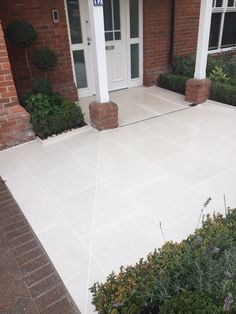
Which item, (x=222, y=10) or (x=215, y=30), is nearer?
(x=222, y=10)

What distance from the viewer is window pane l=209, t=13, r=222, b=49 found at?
7.27 metres

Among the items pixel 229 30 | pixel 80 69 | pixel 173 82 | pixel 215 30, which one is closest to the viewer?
pixel 80 69

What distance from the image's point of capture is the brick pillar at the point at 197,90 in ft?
18.1

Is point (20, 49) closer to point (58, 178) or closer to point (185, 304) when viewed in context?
point (58, 178)

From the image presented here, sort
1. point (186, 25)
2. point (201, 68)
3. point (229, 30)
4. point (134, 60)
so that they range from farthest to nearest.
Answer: point (229, 30) → point (186, 25) → point (134, 60) → point (201, 68)

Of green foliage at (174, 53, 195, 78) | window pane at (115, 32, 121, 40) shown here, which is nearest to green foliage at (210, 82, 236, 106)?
green foliage at (174, 53, 195, 78)

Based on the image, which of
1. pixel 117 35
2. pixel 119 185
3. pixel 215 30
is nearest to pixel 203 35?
pixel 117 35

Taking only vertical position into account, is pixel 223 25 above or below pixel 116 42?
above

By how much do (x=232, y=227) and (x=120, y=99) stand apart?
4.34 metres

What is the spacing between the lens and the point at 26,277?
229cm

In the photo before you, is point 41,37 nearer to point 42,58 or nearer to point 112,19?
point 42,58

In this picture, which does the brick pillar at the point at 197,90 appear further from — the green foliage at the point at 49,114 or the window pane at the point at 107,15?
the green foliage at the point at 49,114

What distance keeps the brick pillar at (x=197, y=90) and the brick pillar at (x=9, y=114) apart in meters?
3.18

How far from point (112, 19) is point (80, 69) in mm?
1212
